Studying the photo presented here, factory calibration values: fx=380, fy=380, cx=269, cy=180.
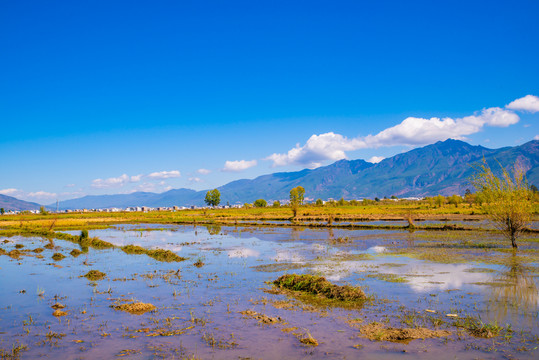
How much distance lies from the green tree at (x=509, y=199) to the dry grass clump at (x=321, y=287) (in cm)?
1929

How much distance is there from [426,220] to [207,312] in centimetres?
5370

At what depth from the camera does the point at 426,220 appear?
61094 mm

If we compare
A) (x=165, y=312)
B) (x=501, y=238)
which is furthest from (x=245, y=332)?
(x=501, y=238)

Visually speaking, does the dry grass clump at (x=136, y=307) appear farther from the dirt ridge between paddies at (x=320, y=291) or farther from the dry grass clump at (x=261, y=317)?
the dirt ridge between paddies at (x=320, y=291)

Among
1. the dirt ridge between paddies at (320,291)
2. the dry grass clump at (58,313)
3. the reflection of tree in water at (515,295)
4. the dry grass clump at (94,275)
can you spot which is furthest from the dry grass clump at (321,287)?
the dry grass clump at (94,275)

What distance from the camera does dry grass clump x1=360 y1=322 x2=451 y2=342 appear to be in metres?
11.6

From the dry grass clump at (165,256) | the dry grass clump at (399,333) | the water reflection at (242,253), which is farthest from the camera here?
the water reflection at (242,253)

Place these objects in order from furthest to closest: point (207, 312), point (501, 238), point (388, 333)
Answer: point (501, 238) → point (207, 312) → point (388, 333)

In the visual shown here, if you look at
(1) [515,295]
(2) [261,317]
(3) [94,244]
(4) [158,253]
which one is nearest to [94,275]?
(4) [158,253]

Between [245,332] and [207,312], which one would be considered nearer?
[245,332]

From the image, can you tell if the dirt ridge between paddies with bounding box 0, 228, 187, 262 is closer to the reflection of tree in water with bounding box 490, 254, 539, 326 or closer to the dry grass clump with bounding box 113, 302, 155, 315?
the dry grass clump with bounding box 113, 302, 155, 315

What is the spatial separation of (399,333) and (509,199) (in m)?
22.3

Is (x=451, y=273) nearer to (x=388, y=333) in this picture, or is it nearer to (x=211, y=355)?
(x=388, y=333)

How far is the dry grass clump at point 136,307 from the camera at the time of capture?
15.3 m
